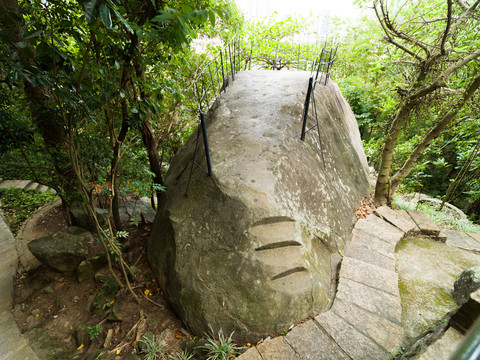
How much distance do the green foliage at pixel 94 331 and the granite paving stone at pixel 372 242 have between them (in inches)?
141

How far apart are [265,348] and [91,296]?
261 centimetres

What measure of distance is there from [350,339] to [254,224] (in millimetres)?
1432

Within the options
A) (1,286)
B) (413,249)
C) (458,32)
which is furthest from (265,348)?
(458,32)

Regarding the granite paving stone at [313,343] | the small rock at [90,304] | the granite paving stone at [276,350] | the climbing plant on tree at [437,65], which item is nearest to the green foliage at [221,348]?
the granite paving stone at [276,350]

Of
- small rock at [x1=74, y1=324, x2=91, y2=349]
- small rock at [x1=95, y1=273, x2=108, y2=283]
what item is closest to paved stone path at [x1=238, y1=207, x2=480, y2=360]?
small rock at [x1=74, y1=324, x2=91, y2=349]

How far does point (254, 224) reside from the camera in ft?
8.27

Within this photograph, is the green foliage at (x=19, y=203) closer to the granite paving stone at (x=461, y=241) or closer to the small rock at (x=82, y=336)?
the small rock at (x=82, y=336)

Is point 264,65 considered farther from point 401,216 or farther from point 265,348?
point 265,348

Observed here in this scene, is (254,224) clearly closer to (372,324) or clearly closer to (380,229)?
(372,324)

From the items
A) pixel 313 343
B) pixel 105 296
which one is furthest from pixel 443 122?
pixel 105 296

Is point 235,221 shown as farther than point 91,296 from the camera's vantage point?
No

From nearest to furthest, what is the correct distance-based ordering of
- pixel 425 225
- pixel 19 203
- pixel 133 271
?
pixel 133 271, pixel 425 225, pixel 19 203

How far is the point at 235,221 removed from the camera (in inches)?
101

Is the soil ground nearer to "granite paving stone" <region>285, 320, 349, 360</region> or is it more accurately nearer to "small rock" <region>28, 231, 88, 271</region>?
"small rock" <region>28, 231, 88, 271</region>
